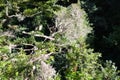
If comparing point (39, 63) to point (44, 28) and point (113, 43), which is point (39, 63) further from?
point (113, 43)

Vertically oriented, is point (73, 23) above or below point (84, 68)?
above

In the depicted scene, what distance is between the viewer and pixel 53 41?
930 cm

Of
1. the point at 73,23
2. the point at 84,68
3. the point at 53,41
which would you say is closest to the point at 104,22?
the point at 73,23

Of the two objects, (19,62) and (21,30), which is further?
(21,30)

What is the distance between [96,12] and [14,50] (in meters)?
3.20

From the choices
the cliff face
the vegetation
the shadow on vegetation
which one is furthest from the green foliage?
the shadow on vegetation

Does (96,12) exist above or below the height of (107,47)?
above

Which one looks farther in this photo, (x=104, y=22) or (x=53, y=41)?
(x=104, y=22)

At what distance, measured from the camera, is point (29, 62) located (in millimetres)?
8234

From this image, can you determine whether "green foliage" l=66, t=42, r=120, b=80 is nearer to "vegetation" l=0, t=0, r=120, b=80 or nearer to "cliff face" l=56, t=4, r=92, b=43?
"vegetation" l=0, t=0, r=120, b=80

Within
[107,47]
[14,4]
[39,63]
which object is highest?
[14,4]

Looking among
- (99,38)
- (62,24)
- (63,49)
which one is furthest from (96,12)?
(63,49)

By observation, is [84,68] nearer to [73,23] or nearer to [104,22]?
[73,23]

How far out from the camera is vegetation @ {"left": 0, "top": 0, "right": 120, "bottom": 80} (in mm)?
8258
